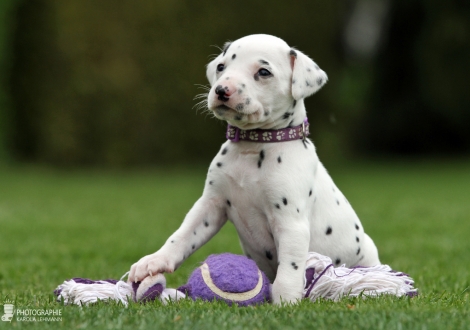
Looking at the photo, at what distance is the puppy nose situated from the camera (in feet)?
12.0

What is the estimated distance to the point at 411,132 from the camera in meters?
24.0

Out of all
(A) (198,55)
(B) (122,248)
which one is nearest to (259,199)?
(B) (122,248)

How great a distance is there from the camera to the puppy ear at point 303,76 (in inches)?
152

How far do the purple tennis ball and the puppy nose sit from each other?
2.82 feet

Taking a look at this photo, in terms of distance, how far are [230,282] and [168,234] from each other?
4199 mm

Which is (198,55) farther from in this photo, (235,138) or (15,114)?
(235,138)

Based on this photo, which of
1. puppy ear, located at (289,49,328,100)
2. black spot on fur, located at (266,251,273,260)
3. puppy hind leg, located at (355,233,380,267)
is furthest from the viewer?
puppy hind leg, located at (355,233,380,267)

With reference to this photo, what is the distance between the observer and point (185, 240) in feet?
13.1

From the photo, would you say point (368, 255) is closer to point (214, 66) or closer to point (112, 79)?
point (214, 66)

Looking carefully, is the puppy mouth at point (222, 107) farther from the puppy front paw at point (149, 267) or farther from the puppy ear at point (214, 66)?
the puppy front paw at point (149, 267)
